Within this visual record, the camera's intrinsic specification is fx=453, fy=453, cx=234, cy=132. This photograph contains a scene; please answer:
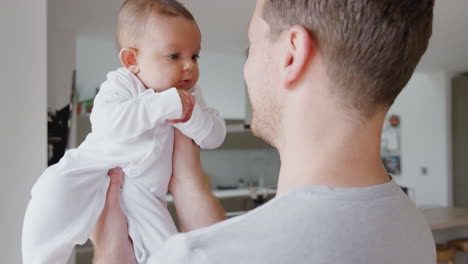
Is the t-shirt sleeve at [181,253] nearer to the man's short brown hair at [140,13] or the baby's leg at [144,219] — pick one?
the baby's leg at [144,219]

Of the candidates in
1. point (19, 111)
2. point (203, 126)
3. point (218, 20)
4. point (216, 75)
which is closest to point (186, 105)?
point (203, 126)

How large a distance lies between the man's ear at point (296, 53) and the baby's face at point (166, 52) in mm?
392

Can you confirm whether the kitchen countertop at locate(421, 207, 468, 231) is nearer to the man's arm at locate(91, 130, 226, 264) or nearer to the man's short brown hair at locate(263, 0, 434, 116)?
the man's arm at locate(91, 130, 226, 264)

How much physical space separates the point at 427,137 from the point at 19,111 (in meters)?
6.81

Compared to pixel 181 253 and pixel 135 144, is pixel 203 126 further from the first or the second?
pixel 181 253

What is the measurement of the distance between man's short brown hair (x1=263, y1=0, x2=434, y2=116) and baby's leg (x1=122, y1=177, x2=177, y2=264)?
51 centimetres

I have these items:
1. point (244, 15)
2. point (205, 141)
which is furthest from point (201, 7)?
point (205, 141)

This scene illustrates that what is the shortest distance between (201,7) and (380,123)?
10.9ft

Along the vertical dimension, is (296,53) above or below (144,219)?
above

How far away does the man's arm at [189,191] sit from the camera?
104cm

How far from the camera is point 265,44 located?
0.69 metres

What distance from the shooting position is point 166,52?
98 cm

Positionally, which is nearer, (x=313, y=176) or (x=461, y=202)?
(x=313, y=176)

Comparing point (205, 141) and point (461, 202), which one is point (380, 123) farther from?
point (461, 202)
